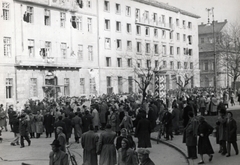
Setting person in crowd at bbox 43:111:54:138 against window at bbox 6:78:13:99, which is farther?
window at bbox 6:78:13:99

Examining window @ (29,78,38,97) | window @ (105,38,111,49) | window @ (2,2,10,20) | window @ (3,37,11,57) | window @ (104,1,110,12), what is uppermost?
window @ (104,1,110,12)

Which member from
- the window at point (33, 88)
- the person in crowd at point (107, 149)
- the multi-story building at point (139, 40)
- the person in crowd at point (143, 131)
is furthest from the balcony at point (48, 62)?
the person in crowd at point (107, 149)

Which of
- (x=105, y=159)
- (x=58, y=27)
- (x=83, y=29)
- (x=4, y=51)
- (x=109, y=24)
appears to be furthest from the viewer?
(x=109, y=24)

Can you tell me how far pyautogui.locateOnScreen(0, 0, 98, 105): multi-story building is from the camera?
34906mm

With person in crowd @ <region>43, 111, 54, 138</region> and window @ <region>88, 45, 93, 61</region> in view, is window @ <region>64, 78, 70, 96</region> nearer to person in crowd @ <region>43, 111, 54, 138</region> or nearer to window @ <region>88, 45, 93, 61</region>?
window @ <region>88, 45, 93, 61</region>

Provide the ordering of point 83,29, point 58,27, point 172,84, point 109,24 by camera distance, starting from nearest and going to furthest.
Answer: point 58,27, point 83,29, point 109,24, point 172,84

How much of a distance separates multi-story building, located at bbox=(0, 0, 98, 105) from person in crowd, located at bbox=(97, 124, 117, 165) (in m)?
25.2

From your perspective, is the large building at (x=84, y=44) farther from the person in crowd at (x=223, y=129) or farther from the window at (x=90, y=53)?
the person in crowd at (x=223, y=129)

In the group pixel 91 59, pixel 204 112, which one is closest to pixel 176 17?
pixel 91 59

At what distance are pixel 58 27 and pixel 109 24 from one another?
9123mm

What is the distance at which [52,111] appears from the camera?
70.3 ft

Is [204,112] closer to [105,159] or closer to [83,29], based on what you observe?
[105,159]

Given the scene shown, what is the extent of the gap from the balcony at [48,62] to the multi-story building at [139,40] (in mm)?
6156

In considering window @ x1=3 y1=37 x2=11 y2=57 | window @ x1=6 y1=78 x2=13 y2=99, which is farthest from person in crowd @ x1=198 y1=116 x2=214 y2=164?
window @ x1=3 y1=37 x2=11 y2=57
